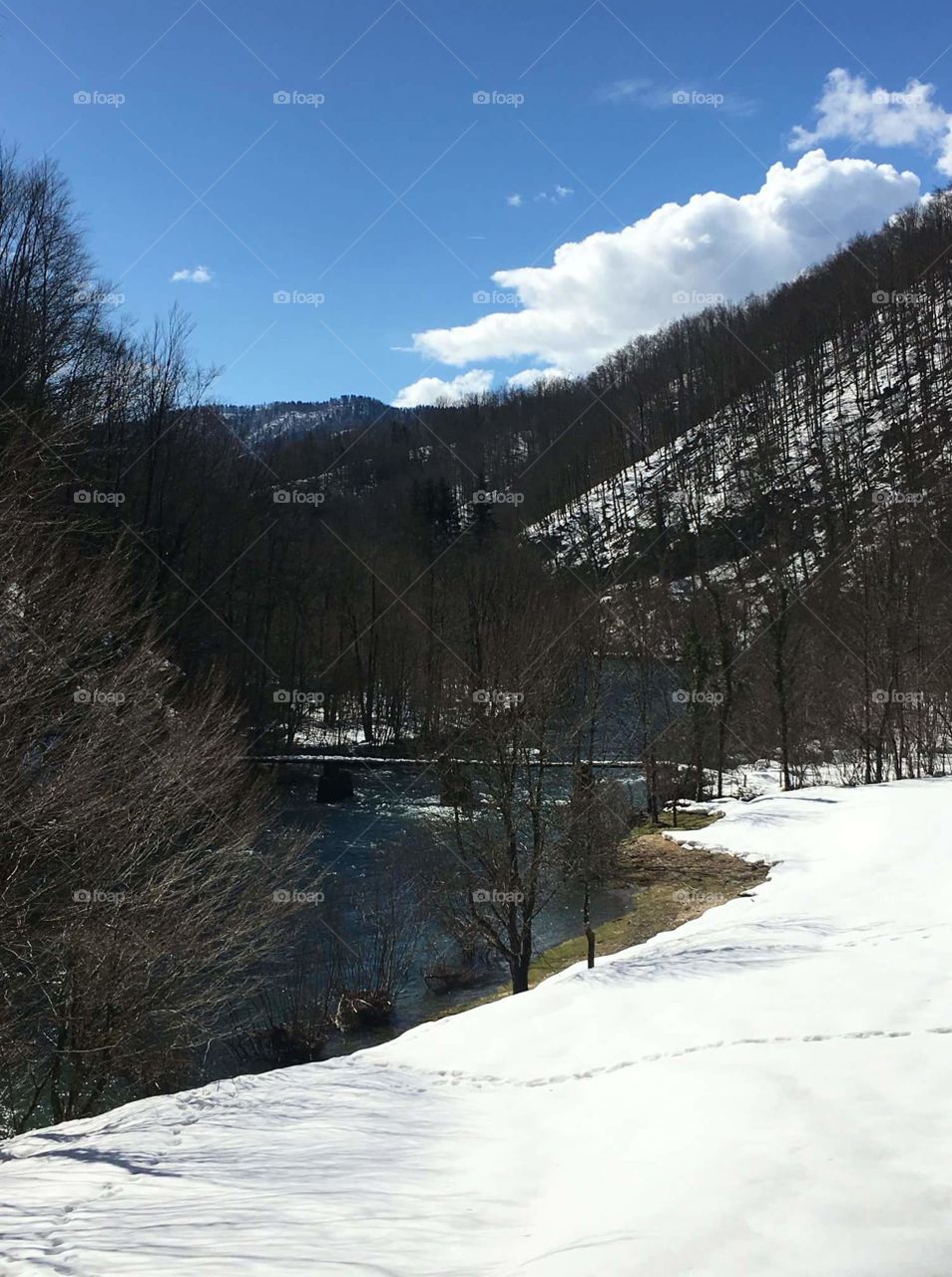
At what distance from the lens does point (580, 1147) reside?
638 centimetres

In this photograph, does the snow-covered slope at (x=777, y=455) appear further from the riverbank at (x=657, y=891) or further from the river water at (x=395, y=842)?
the riverbank at (x=657, y=891)

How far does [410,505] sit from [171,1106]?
2902 inches

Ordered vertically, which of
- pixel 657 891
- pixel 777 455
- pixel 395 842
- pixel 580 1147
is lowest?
pixel 657 891

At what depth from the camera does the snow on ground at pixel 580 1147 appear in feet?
15.1

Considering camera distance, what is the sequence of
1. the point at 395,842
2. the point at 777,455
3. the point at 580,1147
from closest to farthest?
the point at 580,1147, the point at 395,842, the point at 777,455

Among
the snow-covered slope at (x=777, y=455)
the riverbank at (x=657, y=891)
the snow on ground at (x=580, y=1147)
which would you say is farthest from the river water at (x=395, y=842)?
the snow-covered slope at (x=777, y=455)

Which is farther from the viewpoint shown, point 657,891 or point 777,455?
point 777,455

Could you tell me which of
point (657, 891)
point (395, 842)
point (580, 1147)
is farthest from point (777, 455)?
point (580, 1147)

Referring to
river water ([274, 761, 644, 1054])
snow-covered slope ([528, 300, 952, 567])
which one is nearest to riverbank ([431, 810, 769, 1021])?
river water ([274, 761, 644, 1054])

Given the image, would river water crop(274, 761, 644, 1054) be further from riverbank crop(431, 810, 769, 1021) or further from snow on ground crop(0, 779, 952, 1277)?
snow on ground crop(0, 779, 952, 1277)

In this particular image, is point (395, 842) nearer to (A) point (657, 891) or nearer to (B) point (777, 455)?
(A) point (657, 891)

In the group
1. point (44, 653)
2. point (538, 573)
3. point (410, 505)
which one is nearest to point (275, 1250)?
point (44, 653)

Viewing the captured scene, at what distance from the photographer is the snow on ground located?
181 inches

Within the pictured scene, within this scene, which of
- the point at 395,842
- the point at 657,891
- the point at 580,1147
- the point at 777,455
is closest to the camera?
the point at 580,1147
